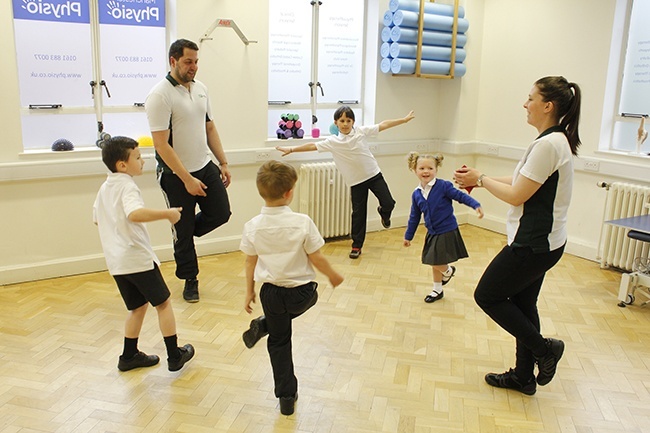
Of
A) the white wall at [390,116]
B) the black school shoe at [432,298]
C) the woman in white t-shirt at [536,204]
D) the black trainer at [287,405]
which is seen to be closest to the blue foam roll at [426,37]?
the white wall at [390,116]

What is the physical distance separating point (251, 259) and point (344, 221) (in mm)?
3382

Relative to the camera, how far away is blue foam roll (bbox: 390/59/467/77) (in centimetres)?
583

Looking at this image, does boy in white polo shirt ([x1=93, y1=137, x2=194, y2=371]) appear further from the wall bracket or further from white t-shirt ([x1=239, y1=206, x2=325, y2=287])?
the wall bracket

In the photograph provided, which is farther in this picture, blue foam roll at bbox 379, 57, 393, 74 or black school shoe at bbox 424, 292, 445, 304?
blue foam roll at bbox 379, 57, 393, 74

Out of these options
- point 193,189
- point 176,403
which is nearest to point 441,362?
point 176,403

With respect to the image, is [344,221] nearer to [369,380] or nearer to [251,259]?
[369,380]

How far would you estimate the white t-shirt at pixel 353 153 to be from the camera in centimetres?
530

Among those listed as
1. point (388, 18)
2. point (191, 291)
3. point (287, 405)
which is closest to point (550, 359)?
point (287, 405)

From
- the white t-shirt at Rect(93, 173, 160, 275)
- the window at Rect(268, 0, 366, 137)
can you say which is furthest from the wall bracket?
the white t-shirt at Rect(93, 173, 160, 275)

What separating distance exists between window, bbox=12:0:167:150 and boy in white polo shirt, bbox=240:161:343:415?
2.76m

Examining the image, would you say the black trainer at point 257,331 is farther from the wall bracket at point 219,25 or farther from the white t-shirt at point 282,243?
the wall bracket at point 219,25

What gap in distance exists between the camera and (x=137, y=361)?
3236 mm

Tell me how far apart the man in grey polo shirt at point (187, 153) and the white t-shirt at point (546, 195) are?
2.15 meters

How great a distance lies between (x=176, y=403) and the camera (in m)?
2.91
